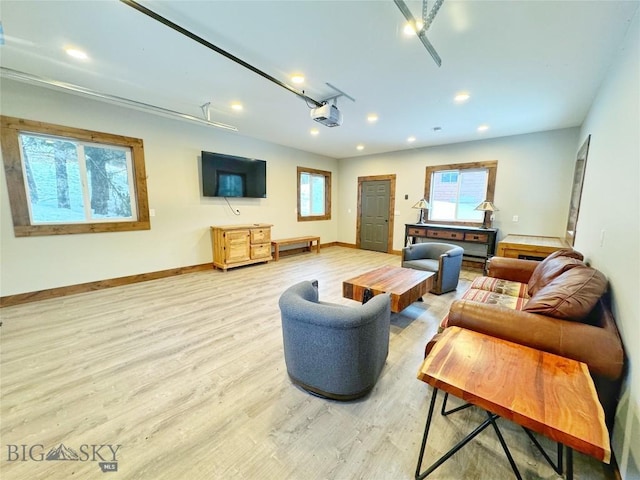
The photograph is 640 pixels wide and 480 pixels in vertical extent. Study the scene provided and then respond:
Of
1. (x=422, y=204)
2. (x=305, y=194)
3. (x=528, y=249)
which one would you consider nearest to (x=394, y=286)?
(x=528, y=249)

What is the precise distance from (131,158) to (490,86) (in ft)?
16.8

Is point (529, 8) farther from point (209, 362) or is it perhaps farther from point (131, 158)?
point (131, 158)

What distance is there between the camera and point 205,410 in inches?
66.4

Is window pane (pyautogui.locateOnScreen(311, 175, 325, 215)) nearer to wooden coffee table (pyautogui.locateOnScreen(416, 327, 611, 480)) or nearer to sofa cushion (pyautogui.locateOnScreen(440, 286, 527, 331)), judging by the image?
sofa cushion (pyautogui.locateOnScreen(440, 286, 527, 331))

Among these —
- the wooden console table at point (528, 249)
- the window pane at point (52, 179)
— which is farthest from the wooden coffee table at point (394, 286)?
the window pane at point (52, 179)

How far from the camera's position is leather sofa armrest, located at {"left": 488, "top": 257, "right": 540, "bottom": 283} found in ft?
9.39

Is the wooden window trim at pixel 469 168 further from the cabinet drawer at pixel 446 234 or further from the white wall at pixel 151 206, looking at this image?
the white wall at pixel 151 206

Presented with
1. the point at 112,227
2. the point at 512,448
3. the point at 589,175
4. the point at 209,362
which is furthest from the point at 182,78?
the point at 589,175

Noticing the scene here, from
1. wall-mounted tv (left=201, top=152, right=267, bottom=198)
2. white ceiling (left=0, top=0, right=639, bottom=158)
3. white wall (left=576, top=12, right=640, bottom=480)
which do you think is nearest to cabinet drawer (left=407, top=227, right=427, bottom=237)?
white ceiling (left=0, top=0, right=639, bottom=158)

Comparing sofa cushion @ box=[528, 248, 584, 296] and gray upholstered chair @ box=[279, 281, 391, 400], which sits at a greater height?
sofa cushion @ box=[528, 248, 584, 296]

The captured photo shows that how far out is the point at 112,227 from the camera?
3922 millimetres

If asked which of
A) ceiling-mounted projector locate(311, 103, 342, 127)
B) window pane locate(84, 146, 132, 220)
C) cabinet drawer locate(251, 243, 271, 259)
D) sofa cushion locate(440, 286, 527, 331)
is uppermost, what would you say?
ceiling-mounted projector locate(311, 103, 342, 127)

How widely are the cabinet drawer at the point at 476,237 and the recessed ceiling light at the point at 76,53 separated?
6139mm

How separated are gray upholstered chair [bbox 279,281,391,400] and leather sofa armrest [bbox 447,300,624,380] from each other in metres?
0.55
